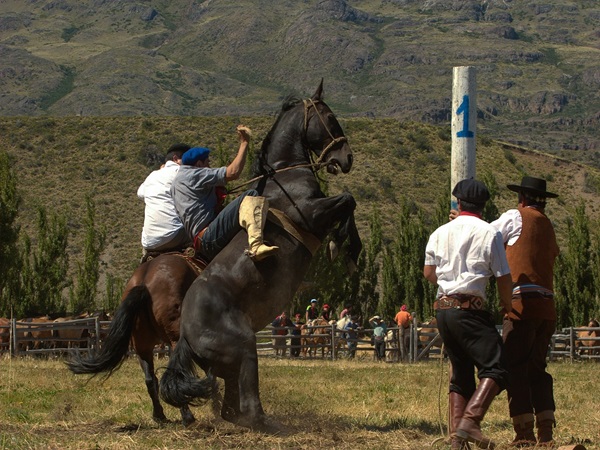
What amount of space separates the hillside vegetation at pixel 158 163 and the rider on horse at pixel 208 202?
4987 cm

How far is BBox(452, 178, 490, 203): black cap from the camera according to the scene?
847 cm

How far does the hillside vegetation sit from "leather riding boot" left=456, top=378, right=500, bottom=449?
5246 centimetres

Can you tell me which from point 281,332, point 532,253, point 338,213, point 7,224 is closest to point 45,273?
point 7,224

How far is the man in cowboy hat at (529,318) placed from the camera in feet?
29.0

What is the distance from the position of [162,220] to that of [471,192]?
3.43m

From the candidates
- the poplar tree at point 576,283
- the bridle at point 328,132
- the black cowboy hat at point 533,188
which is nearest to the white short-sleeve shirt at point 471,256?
the black cowboy hat at point 533,188

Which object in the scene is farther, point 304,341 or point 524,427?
point 304,341

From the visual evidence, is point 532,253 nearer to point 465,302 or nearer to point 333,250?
point 465,302

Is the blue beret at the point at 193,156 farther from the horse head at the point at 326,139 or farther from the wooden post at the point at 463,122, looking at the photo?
the wooden post at the point at 463,122

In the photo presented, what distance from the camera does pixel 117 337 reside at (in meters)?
10.1

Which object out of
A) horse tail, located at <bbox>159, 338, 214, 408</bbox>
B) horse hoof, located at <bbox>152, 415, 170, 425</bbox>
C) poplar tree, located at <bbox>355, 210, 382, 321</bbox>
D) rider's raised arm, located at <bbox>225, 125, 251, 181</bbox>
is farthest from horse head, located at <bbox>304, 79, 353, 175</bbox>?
poplar tree, located at <bbox>355, 210, 382, 321</bbox>

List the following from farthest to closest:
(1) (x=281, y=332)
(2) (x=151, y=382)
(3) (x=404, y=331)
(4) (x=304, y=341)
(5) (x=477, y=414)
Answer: (1) (x=281, y=332)
(4) (x=304, y=341)
(3) (x=404, y=331)
(2) (x=151, y=382)
(5) (x=477, y=414)

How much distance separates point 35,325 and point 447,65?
590 ft

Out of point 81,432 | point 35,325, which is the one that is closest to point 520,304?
point 81,432
